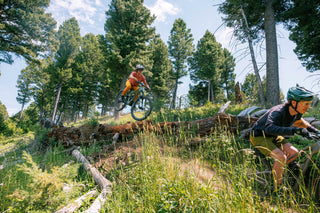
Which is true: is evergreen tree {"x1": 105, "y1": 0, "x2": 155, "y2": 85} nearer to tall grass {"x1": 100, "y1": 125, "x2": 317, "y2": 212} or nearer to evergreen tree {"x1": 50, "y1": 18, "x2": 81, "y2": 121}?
evergreen tree {"x1": 50, "y1": 18, "x2": 81, "y2": 121}

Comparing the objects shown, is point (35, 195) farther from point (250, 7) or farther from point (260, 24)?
point (260, 24)

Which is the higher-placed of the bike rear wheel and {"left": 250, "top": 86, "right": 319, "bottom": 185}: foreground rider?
the bike rear wheel

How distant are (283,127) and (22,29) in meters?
21.8

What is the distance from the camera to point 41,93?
106 feet

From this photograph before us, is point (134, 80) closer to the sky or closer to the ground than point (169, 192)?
closer to the sky

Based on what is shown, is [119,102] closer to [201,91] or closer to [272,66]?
[272,66]

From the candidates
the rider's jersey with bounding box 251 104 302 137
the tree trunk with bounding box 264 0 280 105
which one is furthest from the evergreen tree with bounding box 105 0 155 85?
the rider's jersey with bounding box 251 104 302 137

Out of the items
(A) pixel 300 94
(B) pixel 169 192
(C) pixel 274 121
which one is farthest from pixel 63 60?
(A) pixel 300 94

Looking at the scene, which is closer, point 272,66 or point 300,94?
point 300,94

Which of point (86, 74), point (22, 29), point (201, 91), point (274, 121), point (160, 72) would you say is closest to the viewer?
point (274, 121)

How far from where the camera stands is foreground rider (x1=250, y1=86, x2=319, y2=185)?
2496mm

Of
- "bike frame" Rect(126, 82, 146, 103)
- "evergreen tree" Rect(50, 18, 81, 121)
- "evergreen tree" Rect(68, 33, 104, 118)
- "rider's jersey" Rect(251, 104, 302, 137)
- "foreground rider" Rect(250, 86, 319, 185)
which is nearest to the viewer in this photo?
"foreground rider" Rect(250, 86, 319, 185)

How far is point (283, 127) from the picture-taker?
2379 millimetres

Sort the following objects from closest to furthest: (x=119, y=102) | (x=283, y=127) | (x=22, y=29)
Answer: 1. (x=283, y=127)
2. (x=119, y=102)
3. (x=22, y=29)
